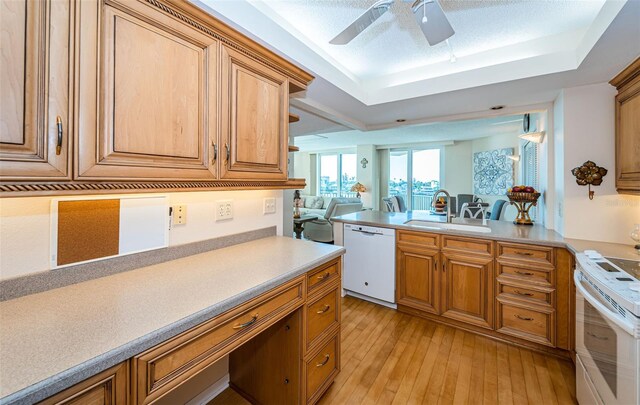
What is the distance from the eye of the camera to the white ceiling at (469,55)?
1538mm

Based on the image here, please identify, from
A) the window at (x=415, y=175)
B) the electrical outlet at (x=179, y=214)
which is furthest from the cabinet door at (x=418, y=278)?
the window at (x=415, y=175)

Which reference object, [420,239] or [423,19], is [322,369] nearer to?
[420,239]

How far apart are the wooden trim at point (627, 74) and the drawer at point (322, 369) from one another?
7.90ft

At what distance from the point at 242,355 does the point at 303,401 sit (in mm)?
483

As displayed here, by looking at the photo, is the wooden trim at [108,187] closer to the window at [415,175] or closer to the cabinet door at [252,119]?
the cabinet door at [252,119]

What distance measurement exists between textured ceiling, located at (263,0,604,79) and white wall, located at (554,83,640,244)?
59 cm

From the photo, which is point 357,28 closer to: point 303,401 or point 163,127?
Answer: point 163,127

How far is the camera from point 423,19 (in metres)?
Answer: 1.44

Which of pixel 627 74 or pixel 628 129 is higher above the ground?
pixel 627 74

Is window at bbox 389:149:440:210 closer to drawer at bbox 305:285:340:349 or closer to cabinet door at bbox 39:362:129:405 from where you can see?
drawer at bbox 305:285:340:349

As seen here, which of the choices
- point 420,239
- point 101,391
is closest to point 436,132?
point 420,239

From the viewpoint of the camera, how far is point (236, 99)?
4.45 feet

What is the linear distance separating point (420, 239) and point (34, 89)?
8.68 feet

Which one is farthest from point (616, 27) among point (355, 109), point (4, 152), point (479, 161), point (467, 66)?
point (479, 161)
